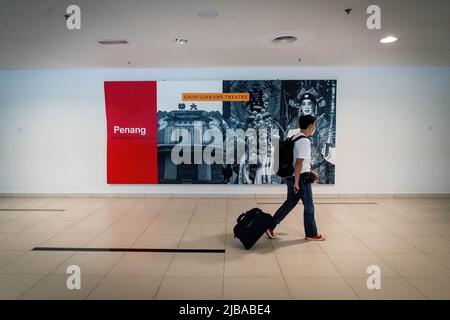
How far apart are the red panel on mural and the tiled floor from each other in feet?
3.61

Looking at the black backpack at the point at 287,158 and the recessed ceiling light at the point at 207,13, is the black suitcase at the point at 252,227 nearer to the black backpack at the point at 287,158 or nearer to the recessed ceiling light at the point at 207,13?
the black backpack at the point at 287,158

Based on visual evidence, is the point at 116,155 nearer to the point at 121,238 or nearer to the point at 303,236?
the point at 121,238

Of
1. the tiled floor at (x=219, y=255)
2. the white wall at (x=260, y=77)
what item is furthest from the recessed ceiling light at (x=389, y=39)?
the tiled floor at (x=219, y=255)

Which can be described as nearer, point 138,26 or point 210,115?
point 138,26

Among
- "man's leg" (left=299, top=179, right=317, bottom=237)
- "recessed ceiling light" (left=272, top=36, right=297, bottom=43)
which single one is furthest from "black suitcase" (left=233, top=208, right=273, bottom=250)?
"recessed ceiling light" (left=272, top=36, right=297, bottom=43)

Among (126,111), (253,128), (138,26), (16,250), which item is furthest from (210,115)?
(16,250)

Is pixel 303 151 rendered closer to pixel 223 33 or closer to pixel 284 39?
pixel 284 39

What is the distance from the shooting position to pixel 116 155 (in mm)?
7145

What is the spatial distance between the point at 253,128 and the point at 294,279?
13.9 feet

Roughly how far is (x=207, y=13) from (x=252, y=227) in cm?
257

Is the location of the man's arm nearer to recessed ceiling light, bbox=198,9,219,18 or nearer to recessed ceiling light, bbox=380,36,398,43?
recessed ceiling light, bbox=198,9,219,18

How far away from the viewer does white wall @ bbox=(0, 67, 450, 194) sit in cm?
705

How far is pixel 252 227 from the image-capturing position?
4086mm

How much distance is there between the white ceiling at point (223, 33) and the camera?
12.1 feet
